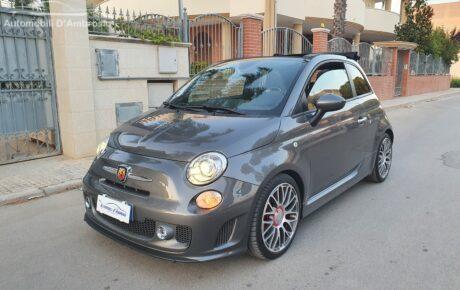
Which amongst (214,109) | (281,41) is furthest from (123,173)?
(281,41)

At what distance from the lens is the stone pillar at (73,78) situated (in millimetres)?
6137

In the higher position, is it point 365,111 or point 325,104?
point 325,104

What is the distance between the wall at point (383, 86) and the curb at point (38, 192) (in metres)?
15.2

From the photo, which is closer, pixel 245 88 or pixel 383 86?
pixel 245 88

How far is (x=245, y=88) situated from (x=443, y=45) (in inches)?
1069

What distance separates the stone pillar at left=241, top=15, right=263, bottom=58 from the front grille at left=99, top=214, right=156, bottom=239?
817 centimetres

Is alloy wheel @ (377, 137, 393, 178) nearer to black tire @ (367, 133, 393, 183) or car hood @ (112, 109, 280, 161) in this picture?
black tire @ (367, 133, 393, 183)

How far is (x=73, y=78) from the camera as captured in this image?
6254 millimetres

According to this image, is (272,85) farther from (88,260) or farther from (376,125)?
(88,260)

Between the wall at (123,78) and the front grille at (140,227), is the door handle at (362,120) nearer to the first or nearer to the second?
the front grille at (140,227)

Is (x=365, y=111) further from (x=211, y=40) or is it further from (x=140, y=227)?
(x=211, y=40)

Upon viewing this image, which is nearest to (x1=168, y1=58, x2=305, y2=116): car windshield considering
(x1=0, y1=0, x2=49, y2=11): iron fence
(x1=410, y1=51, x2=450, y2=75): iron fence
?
(x1=0, y1=0, x2=49, y2=11): iron fence

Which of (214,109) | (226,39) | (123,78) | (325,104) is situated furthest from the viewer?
(226,39)

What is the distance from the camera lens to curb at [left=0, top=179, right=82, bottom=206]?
4617 mm
